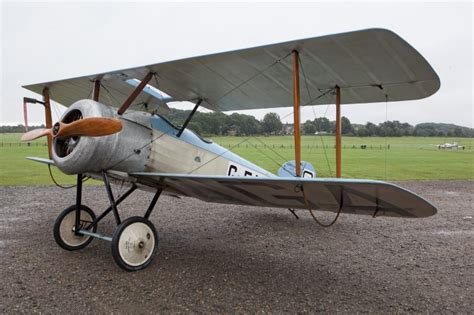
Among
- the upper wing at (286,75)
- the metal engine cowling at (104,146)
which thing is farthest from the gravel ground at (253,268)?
the upper wing at (286,75)

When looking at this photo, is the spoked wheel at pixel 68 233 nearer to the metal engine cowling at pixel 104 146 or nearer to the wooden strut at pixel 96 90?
the metal engine cowling at pixel 104 146

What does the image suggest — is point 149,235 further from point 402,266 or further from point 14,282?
point 402,266

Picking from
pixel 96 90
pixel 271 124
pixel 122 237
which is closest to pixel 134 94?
pixel 96 90

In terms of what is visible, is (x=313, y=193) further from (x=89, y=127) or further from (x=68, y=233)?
(x=68, y=233)

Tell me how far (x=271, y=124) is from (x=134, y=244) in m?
3.92

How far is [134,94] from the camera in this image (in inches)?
183

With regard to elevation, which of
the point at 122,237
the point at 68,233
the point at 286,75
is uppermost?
the point at 286,75

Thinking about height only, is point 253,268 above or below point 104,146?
below

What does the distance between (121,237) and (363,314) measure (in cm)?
281

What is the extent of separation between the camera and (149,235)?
4.52 meters

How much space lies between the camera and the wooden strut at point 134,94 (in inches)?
179

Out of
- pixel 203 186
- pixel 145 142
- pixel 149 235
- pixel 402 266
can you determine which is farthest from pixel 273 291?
pixel 145 142

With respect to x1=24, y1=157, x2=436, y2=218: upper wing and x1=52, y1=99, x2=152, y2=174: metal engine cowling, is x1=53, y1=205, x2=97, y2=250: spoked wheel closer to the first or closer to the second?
x1=52, y1=99, x2=152, y2=174: metal engine cowling

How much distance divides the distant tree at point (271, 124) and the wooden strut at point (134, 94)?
2969mm
